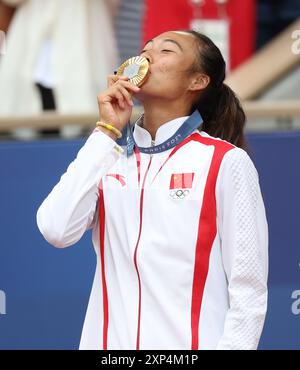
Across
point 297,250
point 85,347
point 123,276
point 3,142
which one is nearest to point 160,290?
point 123,276

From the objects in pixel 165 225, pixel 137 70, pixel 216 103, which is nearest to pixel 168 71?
pixel 137 70

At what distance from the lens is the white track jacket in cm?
258

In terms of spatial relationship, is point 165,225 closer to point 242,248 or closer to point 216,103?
point 242,248

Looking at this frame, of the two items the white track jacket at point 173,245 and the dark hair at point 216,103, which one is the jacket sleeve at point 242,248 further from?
the dark hair at point 216,103

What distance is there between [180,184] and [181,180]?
0.05 ft

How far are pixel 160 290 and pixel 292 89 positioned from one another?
6.29ft

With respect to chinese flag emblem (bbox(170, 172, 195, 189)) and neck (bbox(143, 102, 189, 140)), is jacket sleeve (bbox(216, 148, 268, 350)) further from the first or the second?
neck (bbox(143, 102, 189, 140))

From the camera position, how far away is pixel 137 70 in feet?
8.87

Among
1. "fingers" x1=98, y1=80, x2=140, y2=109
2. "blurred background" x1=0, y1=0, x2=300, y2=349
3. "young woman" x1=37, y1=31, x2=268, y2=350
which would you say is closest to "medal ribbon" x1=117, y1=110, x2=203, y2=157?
"young woman" x1=37, y1=31, x2=268, y2=350

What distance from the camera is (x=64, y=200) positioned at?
104 inches

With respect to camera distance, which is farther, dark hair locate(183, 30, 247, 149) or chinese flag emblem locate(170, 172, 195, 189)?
dark hair locate(183, 30, 247, 149)

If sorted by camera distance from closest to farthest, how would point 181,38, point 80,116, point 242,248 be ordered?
point 242,248
point 181,38
point 80,116

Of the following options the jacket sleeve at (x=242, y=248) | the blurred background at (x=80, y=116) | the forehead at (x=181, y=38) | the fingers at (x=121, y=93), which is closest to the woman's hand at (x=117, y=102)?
the fingers at (x=121, y=93)
